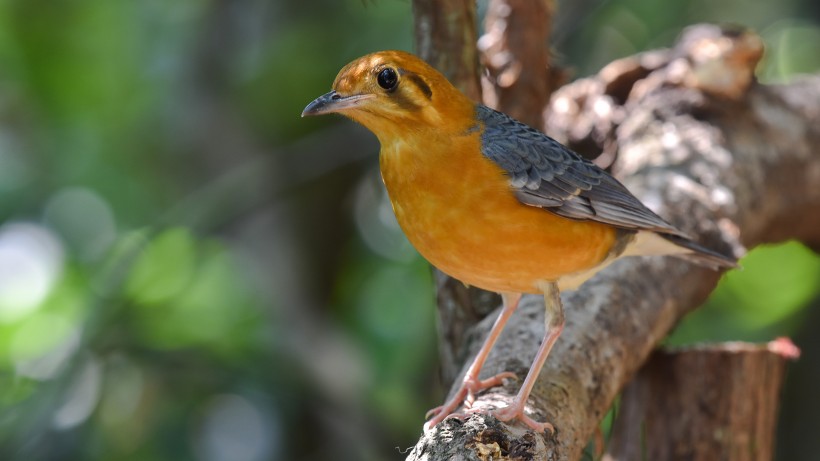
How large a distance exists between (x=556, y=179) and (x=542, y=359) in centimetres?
85

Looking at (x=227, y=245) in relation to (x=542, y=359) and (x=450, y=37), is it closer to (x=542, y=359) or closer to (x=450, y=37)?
(x=450, y=37)

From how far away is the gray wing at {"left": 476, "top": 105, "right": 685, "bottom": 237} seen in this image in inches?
165

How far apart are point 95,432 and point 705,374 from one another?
4.93m

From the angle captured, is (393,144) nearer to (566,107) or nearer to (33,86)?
(566,107)

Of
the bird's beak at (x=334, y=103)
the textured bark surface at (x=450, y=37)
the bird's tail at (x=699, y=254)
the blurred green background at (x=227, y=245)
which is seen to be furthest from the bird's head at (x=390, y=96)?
the blurred green background at (x=227, y=245)

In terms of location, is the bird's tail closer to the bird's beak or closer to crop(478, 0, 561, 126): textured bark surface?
crop(478, 0, 561, 126): textured bark surface

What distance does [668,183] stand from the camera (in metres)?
5.94

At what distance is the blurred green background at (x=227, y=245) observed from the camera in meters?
7.97

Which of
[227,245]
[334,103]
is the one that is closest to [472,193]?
[334,103]

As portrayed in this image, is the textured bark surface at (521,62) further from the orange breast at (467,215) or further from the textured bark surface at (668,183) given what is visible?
the orange breast at (467,215)

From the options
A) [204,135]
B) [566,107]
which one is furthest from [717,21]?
[204,135]

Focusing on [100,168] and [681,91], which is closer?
[681,91]

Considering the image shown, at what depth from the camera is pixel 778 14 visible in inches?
391

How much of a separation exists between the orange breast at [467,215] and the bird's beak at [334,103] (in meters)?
0.30
